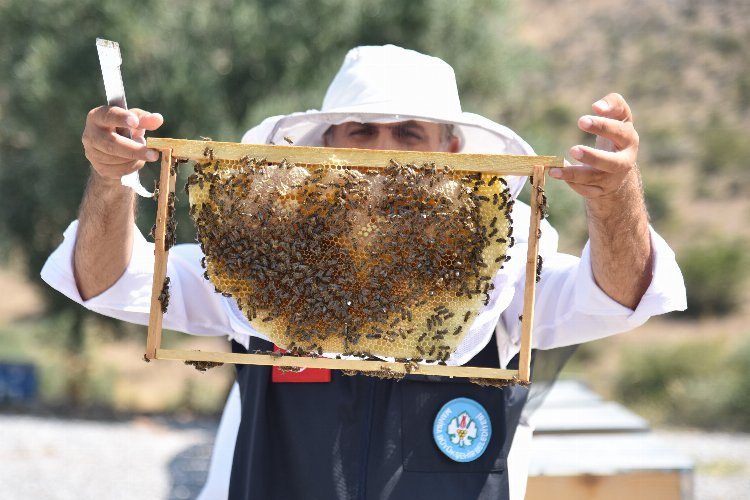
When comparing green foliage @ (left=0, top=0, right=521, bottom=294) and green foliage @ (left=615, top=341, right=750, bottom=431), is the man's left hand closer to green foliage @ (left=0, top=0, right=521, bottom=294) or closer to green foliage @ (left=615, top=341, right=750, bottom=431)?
green foliage @ (left=0, top=0, right=521, bottom=294)

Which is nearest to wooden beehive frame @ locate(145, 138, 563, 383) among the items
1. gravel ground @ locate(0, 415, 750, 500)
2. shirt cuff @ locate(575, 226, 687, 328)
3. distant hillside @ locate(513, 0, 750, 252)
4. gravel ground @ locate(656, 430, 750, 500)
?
shirt cuff @ locate(575, 226, 687, 328)

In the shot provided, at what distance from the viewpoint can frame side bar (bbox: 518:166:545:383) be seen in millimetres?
2531

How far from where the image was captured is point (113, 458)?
9062 millimetres

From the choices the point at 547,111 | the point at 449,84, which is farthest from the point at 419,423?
the point at 547,111

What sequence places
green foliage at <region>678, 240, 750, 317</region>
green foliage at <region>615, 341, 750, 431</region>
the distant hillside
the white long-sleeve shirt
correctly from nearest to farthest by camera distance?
the white long-sleeve shirt < green foliage at <region>615, 341, 750, 431</region> < green foliage at <region>678, 240, 750, 317</region> < the distant hillside

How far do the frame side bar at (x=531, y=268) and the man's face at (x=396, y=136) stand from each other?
0.78 m

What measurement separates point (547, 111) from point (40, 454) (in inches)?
1290

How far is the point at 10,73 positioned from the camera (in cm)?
1184

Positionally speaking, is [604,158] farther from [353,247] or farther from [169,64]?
[169,64]

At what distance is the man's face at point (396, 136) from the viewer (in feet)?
10.7

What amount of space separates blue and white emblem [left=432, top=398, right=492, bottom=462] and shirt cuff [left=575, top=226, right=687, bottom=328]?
519 millimetres

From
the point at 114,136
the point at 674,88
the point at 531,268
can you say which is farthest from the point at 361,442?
the point at 674,88

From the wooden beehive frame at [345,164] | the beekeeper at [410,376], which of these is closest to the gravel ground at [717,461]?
the beekeeper at [410,376]

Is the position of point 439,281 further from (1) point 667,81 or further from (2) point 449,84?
(1) point 667,81
